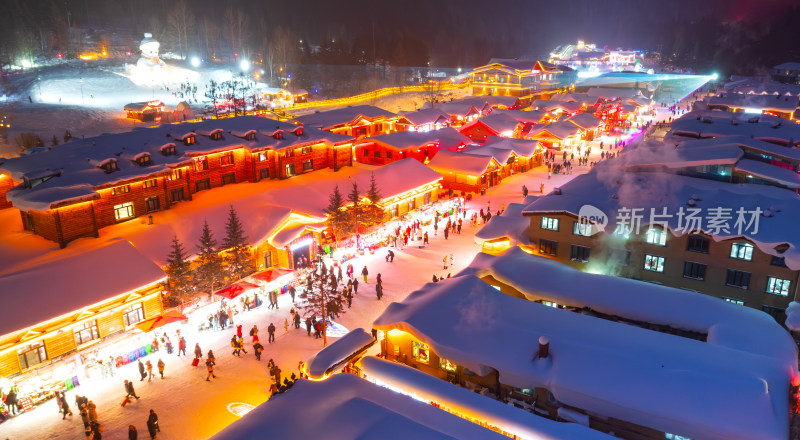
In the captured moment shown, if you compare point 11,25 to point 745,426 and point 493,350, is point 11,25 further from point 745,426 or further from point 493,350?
point 745,426

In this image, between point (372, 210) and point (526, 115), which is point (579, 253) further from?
point (526, 115)

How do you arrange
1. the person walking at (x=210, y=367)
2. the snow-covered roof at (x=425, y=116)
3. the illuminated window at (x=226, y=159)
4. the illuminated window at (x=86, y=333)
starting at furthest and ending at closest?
1. the snow-covered roof at (x=425, y=116)
2. the illuminated window at (x=226, y=159)
3. the illuminated window at (x=86, y=333)
4. the person walking at (x=210, y=367)

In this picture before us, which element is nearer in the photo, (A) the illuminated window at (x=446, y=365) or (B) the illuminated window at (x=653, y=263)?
(A) the illuminated window at (x=446, y=365)

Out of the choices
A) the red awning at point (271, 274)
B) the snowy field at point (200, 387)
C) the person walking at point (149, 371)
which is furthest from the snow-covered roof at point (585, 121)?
the person walking at point (149, 371)

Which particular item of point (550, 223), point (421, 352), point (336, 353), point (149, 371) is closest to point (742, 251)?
point (550, 223)

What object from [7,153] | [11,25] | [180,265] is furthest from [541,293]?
[11,25]

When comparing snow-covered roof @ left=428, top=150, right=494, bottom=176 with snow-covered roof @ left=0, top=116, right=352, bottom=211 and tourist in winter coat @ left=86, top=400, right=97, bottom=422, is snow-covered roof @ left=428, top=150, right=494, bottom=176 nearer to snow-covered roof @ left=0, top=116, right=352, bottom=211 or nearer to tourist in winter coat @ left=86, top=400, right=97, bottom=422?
snow-covered roof @ left=0, top=116, right=352, bottom=211

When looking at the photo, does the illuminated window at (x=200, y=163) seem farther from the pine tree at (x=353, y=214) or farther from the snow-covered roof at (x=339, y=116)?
the snow-covered roof at (x=339, y=116)
